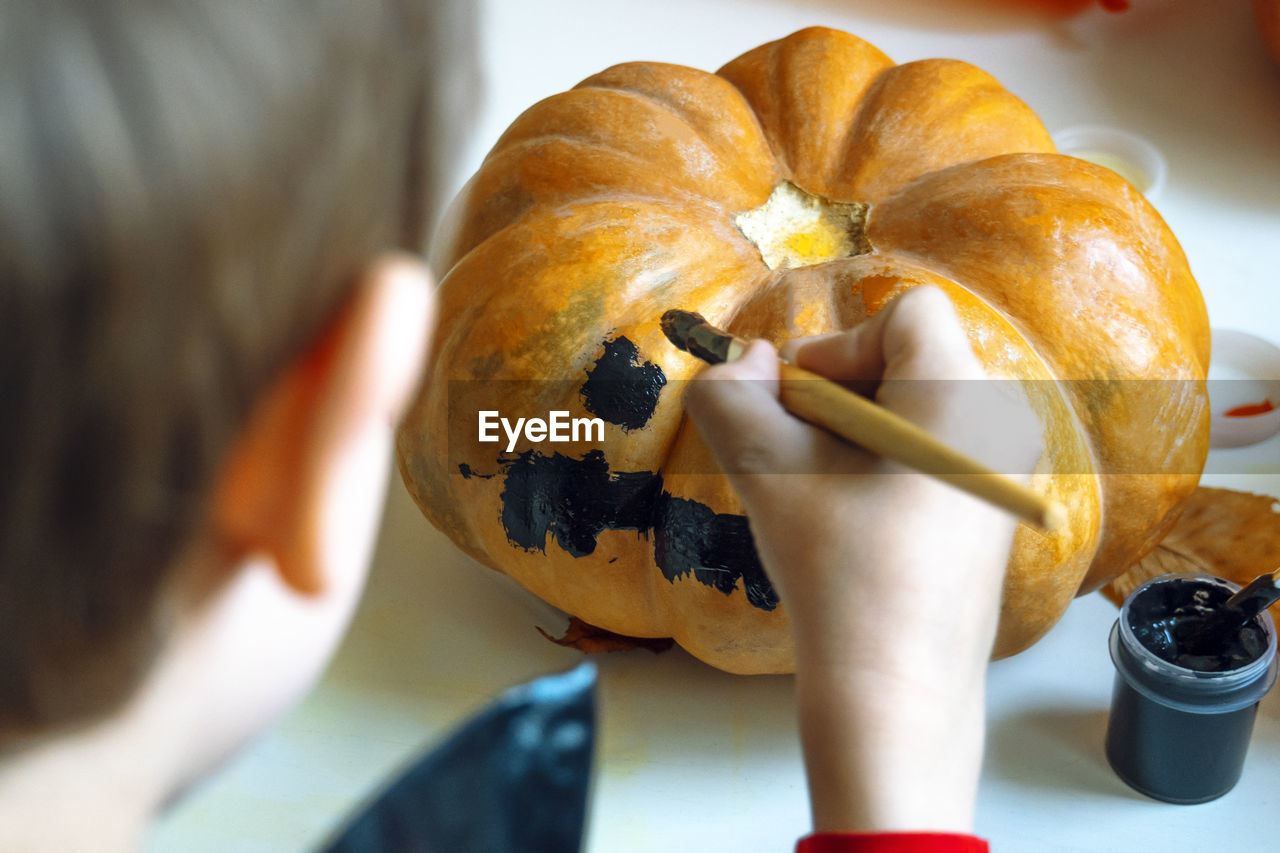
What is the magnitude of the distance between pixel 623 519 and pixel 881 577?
32 centimetres

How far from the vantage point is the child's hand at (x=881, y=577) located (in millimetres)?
582

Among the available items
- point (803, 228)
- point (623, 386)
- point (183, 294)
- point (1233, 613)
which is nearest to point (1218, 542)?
point (1233, 613)

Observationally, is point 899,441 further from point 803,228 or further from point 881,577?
point 803,228

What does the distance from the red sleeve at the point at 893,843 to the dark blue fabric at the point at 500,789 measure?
124 mm

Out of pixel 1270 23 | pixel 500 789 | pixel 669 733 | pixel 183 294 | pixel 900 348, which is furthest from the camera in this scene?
pixel 1270 23

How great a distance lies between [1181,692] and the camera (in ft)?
2.74

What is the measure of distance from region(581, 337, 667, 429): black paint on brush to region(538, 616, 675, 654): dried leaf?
23cm

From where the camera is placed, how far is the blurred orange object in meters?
1.49

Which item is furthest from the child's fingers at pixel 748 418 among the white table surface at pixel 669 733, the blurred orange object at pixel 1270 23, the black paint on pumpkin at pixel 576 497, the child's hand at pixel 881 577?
the blurred orange object at pixel 1270 23

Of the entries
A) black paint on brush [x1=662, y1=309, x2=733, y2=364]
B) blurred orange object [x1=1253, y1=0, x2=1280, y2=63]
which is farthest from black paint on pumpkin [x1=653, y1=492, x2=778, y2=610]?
blurred orange object [x1=1253, y1=0, x2=1280, y2=63]

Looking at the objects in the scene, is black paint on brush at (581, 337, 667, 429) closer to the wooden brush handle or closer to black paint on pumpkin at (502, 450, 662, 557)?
black paint on pumpkin at (502, 450, 662, 557)

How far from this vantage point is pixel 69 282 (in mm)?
285

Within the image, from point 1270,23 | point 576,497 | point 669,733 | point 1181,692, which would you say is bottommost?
point 669,733

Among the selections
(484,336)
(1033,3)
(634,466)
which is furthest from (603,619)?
(1033,3)
